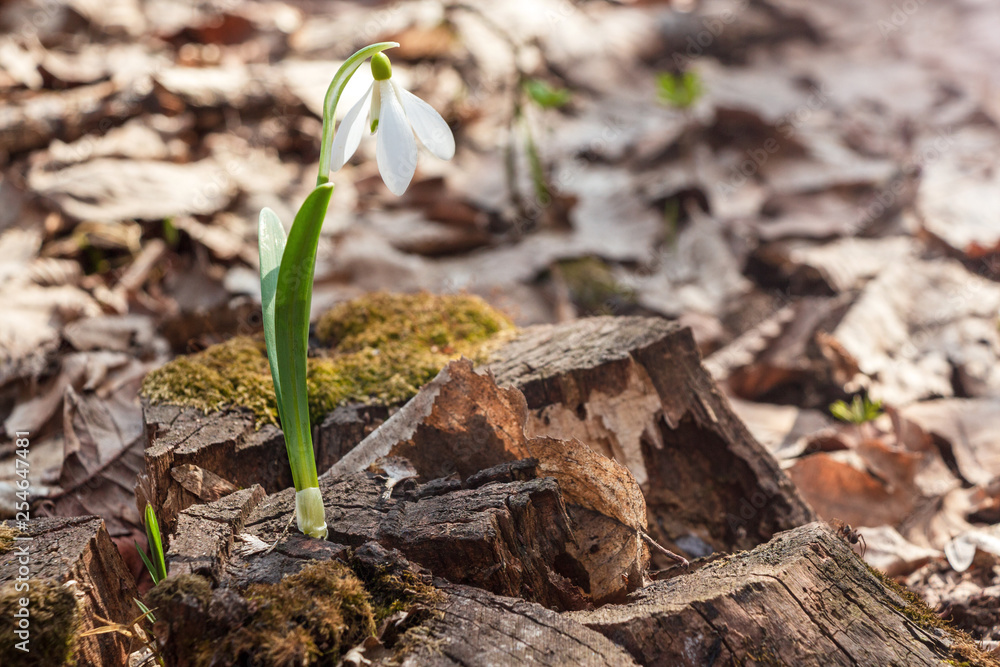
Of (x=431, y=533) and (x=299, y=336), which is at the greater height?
(x=299, y=336)

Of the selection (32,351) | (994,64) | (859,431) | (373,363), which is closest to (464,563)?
(373,363)

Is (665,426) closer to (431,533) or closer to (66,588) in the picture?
(431,533)

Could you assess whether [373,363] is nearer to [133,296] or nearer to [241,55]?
[133,296]

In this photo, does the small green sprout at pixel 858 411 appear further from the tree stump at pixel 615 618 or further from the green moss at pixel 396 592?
the green moss at pixel 396 592

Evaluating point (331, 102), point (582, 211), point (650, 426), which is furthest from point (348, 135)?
point (582, 211)

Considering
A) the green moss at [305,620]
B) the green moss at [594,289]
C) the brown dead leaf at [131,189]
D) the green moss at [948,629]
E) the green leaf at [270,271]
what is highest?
the green leaf at [270,271]

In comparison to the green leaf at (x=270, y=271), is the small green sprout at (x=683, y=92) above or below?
above

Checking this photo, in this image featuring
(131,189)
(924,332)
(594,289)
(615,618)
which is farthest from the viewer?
(594,289)

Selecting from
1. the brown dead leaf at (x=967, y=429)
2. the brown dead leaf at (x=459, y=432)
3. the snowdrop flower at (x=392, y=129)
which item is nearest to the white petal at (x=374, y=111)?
the snowdrop flower at (x=392, y=129)
